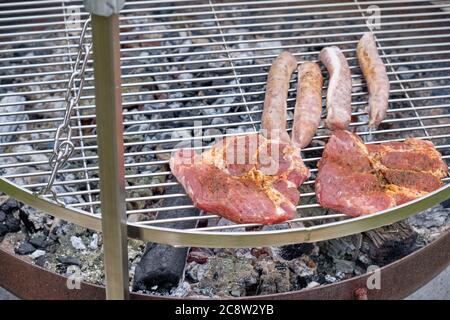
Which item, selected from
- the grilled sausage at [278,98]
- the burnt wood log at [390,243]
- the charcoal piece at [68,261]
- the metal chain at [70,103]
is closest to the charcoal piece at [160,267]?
the charcoal piece at [68,261]

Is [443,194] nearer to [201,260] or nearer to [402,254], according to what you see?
[402,254]

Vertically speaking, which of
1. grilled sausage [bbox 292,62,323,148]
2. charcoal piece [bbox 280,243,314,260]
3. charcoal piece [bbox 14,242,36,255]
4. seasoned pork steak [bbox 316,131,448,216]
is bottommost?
charcoal piece [bbox 280,243,314,260]

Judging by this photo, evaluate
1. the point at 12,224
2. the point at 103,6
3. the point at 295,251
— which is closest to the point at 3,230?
the point at 12,224

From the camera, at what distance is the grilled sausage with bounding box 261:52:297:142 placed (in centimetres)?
250

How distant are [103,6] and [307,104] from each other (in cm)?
119

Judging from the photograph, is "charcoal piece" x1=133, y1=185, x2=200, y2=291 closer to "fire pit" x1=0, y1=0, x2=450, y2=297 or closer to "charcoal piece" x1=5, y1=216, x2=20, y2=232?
"fire pit" x1=0, y1=0, x2=450, y2=297

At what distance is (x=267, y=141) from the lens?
95.0 inches

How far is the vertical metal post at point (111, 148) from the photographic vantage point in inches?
63.4

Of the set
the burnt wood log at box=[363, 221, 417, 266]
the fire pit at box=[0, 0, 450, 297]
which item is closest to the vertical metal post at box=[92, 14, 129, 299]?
the fire pit at box=[0, 0, 450, 297]

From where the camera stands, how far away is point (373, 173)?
2355 mm

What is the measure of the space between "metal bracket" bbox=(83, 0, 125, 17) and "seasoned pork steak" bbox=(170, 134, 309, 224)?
809 millimetres
